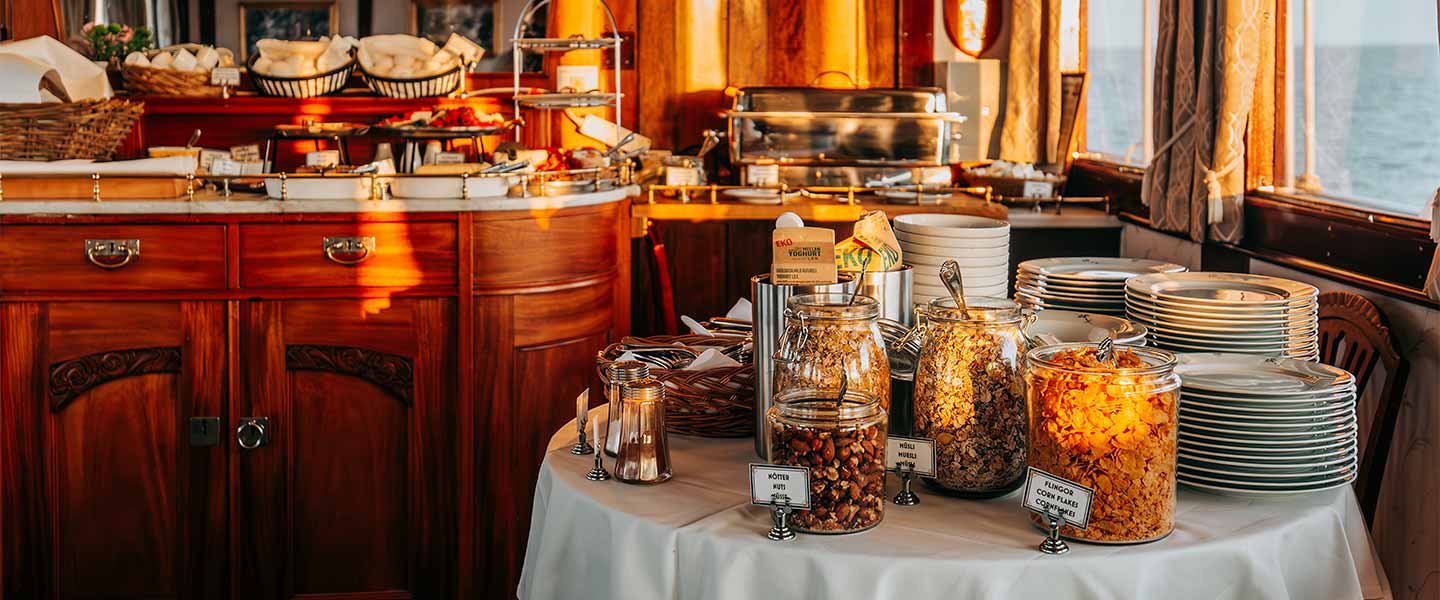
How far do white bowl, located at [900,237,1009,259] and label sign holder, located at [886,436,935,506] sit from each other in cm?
63

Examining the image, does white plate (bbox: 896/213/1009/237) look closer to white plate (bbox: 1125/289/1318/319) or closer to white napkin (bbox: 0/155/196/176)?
white plate (bbox: 1125/289/1318/319)

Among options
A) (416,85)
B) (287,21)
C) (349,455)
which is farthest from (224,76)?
(349,455)

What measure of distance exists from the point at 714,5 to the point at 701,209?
4.08 feet

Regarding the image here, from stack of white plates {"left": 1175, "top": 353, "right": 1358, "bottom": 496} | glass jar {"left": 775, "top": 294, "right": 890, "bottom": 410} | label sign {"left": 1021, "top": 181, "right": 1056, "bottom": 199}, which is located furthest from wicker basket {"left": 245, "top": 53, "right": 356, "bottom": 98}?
stack of white plates {"left": 1175, "top": 353, "right": 1358, "bottom": 496}

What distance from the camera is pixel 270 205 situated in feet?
10.6

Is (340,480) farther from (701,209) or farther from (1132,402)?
(1132,402)

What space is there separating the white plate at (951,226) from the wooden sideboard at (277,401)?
54.0 inches

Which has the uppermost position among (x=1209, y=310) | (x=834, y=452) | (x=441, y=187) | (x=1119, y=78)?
(x=1119, y=78)

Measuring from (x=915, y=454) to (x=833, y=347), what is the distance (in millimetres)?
161

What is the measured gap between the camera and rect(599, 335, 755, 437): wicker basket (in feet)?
6.14

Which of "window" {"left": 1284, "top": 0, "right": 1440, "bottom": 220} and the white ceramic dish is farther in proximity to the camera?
the white ceramic dish

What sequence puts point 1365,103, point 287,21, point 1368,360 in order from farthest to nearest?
point 287,21, point 1365,103, point 1368,360

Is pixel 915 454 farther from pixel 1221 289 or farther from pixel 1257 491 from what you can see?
pixel 1221 289

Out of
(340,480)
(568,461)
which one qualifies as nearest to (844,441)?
(568,461)
